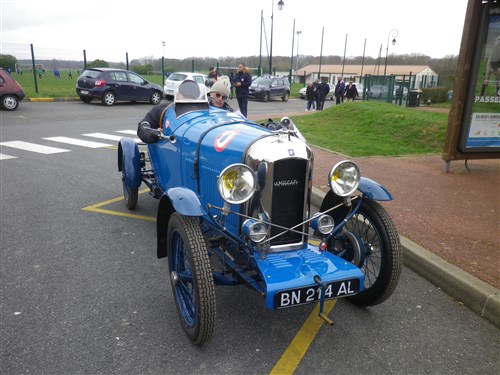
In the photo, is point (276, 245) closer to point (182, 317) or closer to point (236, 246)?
point (236, 246)

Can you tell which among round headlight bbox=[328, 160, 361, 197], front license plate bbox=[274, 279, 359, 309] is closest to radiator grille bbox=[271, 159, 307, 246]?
round headlight bbox=[328, 160, 361, 197]

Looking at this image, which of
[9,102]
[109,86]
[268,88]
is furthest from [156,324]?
[268,88]

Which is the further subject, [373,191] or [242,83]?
[242,83]

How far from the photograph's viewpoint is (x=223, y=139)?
11.3 ft

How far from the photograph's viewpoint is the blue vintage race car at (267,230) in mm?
2695

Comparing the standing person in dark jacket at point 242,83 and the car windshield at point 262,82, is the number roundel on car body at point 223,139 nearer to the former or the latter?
the standing person in dark jacket at point 242,83

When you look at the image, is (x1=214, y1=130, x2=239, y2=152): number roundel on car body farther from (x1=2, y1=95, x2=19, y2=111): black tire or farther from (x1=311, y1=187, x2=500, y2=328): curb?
(x1=2, y1=95, x2=19, y2=111): black tire

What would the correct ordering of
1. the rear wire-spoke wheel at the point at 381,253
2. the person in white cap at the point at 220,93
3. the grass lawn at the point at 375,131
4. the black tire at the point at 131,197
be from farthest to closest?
the grass lawn at the point at 375,131
the black tire at the point at 131,197
the person in white cap at the point at 220,93
the rear wire-spoke wheel at the point at 381,253

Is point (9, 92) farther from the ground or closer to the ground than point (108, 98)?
farther from the ground

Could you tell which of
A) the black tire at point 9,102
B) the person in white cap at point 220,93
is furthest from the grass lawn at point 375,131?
the black tire at point 9,102

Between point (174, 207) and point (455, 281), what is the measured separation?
257 cm

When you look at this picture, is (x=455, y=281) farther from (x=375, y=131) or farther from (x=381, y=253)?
(x=375, y=131)

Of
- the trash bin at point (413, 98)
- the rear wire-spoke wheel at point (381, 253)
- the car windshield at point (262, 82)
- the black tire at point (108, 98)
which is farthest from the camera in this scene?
the car windshield at point (262, 82)

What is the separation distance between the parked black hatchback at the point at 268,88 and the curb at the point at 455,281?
21.8 meters
